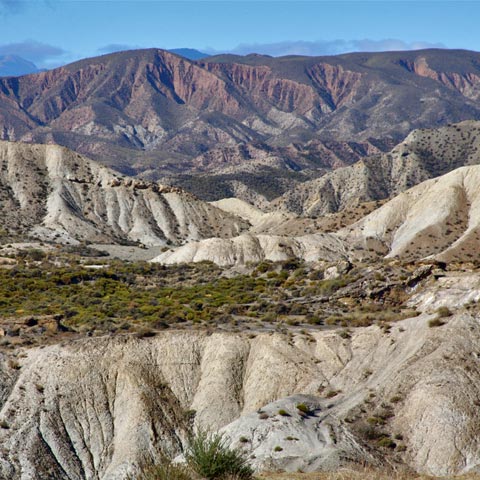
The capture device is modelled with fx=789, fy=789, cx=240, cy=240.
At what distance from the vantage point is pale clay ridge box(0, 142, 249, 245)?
134 metres

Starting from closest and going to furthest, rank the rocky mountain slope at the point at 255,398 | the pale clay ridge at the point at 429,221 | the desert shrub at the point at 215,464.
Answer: the desert shrub at the point at 215,464 < the rocky mountain slope at the point at 255,398 < the pale clay ridge at the point at 429,221

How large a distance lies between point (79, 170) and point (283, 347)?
358ft

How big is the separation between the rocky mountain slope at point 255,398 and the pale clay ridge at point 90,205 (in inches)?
3243

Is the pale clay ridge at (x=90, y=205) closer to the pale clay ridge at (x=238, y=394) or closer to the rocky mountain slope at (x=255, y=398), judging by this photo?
the pale clay ridge at (x=238, y=394)

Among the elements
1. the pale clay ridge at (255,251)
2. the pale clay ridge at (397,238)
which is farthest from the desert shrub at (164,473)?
the pale clay ridge at (255,251)

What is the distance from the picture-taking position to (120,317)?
Answer: 60.4 metres

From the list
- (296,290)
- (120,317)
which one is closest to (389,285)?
(296,290)

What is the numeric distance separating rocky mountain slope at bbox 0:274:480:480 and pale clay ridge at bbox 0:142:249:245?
270ft

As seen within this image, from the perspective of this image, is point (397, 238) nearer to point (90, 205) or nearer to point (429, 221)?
point (429, 221)

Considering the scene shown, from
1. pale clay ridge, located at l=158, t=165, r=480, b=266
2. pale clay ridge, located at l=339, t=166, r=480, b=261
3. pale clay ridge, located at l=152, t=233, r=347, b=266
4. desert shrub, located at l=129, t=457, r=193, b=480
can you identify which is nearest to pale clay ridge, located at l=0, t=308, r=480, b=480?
desert shrub, located at l=129, t=457, r=193, b=480

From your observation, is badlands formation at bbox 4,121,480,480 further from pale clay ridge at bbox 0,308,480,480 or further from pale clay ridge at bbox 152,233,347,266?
pale clay ridge at bbox 152,233,347,266

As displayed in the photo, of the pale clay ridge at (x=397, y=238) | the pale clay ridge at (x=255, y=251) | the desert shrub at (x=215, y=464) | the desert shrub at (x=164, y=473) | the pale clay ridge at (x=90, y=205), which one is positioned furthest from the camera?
the pale clay ridge at (x=90, y=205)

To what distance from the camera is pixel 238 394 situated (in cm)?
4647

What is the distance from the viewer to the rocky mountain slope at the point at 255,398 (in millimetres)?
35844
